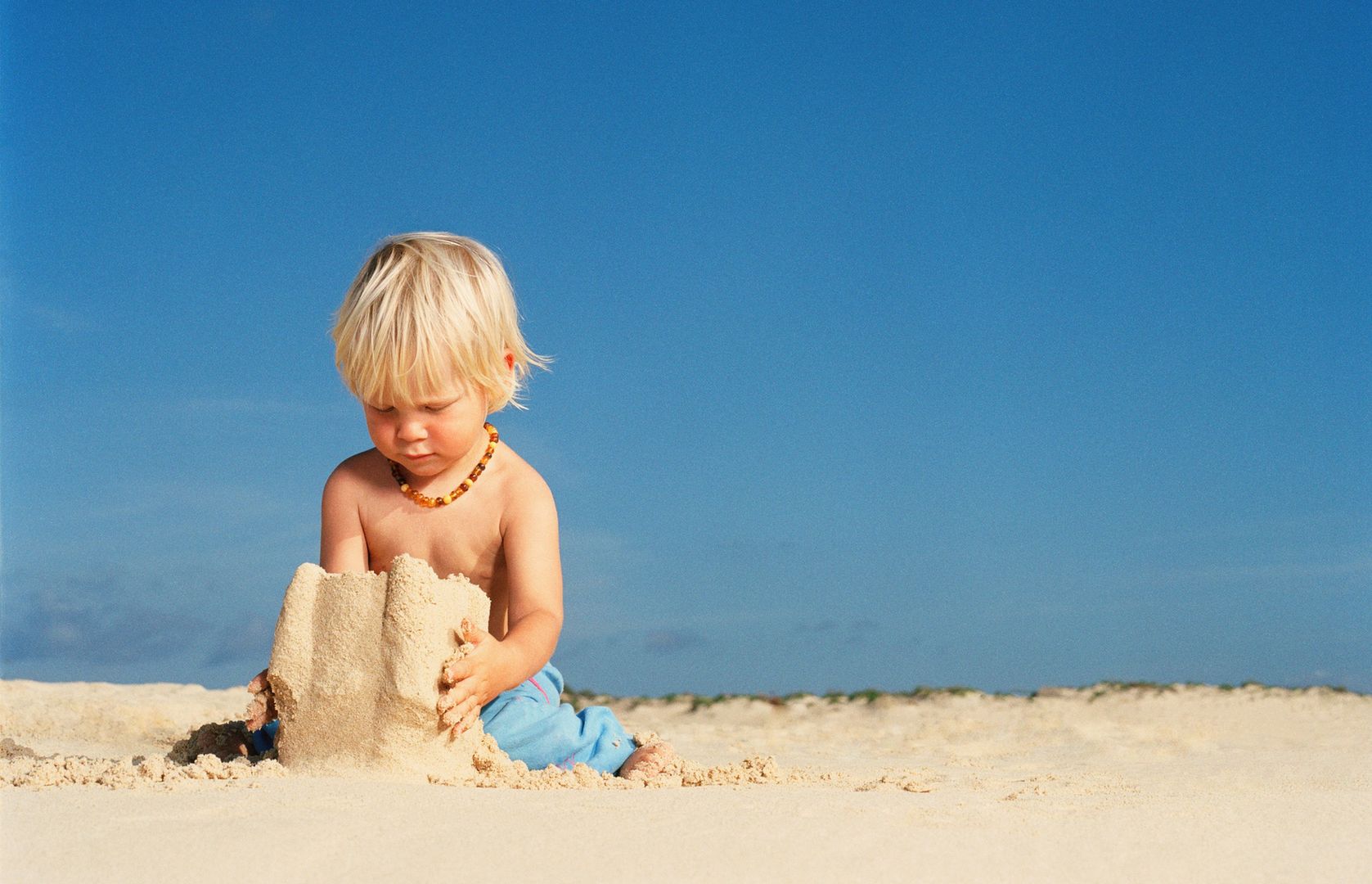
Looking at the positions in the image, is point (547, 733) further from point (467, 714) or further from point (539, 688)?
point (467, 714)

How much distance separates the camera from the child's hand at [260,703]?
3362 millimetres

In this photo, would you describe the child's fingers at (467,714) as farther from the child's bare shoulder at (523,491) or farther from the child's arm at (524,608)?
the child's bare shoulder at (523,491)

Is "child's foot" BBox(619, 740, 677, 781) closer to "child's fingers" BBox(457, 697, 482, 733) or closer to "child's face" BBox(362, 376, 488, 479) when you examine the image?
"child's fingers" BBox(457, 697, 482, 733)

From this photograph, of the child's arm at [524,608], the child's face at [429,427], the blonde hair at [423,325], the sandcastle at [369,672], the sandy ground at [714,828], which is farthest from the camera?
the child's face at [429,427]

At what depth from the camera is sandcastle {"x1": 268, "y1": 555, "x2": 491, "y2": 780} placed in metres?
3.19

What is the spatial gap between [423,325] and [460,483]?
0.60 meters

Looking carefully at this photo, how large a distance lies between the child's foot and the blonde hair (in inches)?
47.2

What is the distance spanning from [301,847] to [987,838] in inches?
54.5

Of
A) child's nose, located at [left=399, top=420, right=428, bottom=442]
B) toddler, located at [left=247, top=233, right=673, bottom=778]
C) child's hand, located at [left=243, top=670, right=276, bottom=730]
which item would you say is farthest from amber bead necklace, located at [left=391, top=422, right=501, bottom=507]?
child's hand, located at [left=243, top=670, right=276, bottom=730]

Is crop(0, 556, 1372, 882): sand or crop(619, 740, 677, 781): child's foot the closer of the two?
crop(0, 556, 1372, 882): sand

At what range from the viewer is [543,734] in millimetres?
3818

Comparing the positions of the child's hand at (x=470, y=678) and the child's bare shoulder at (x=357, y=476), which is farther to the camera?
the child's bare shoulder at (x=357, y=476)

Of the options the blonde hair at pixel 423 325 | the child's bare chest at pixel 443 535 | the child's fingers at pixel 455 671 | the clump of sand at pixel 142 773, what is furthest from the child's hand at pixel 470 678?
the blonde hair at pixel 423 325

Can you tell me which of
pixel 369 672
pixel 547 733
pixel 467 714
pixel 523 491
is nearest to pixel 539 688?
pixel 547 733
